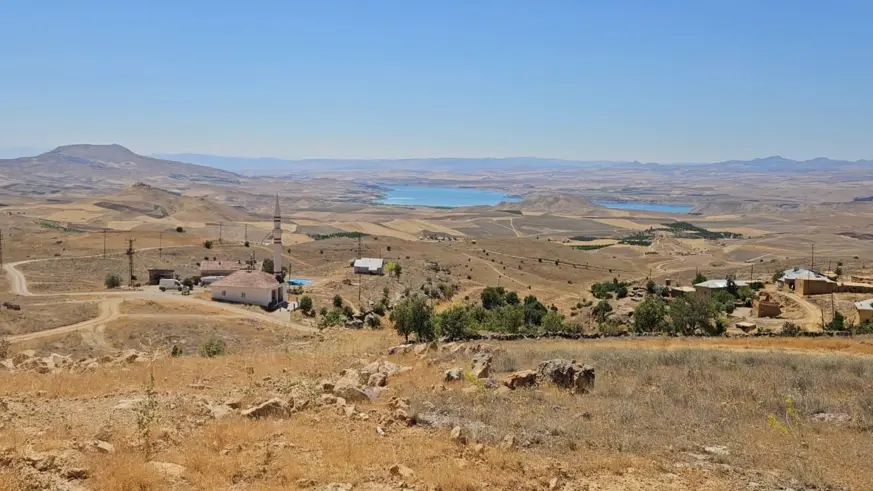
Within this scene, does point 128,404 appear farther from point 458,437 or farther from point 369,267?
point 369,267

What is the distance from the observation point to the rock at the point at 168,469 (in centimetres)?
786

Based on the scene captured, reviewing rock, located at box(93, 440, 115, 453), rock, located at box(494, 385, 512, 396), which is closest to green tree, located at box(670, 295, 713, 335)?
rock, located at box(494, 385, 512, 396)

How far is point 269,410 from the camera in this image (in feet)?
35.1

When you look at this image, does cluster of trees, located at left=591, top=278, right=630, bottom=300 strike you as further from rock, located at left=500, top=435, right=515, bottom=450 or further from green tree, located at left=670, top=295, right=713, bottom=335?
rock, located at left=500, top=435, right=515, bottom=450

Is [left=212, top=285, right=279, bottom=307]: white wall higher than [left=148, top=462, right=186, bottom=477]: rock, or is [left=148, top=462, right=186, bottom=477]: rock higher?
[left=148, top=462, right=186, bottom=477]: rock

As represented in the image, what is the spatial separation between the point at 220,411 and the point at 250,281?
118ft

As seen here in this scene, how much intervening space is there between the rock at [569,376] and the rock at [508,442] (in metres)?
4.25

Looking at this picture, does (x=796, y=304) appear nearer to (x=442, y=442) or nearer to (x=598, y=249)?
(x=442, y=442)

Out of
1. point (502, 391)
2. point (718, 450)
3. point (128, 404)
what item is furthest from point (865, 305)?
point (128, 404)

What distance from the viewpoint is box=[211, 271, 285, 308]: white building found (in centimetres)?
4481

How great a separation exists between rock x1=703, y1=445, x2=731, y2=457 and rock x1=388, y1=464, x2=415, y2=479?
472 centimetres

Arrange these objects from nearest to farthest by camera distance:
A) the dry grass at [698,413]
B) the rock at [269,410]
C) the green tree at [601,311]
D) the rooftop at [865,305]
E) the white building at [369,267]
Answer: the dry grass at [698,413] → the rock at [269,410] → the rooftop at [865,305] → the green tree at [601,311] → the white building at [369,267]

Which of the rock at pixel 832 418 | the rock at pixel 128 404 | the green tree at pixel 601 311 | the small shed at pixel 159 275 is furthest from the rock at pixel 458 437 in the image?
the small shed at pixel 159 275

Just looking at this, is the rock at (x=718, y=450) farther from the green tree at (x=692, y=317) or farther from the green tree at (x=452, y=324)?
the green tree at (x=692, y=317)
